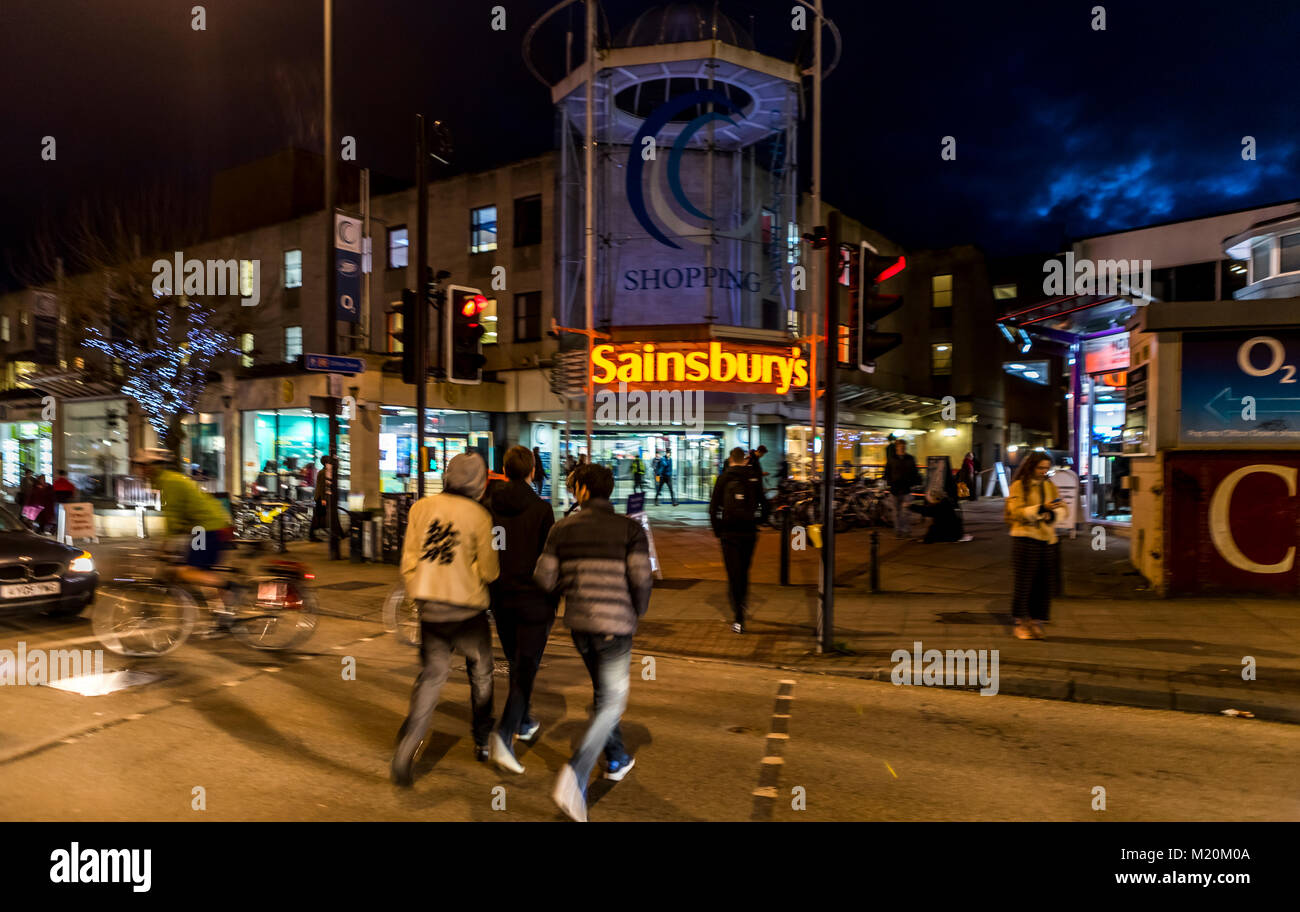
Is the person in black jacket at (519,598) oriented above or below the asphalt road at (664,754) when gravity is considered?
above

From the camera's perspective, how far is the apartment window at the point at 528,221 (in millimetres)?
25691

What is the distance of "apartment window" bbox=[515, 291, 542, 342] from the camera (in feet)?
84.2

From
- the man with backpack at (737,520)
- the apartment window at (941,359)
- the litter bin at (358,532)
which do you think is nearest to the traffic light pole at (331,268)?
the litter bin at (358,532)

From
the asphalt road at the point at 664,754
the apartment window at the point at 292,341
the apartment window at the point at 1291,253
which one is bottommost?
the asphalt road at the point at 664,754

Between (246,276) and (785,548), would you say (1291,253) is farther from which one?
(246,276)

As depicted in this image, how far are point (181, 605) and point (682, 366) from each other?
13.2 m

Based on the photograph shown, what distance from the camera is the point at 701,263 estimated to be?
71.2 feet

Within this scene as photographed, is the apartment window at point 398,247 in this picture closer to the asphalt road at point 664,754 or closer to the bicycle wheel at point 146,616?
the bicycle wheel at point 146,616

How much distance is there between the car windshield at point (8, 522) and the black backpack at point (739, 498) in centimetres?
759

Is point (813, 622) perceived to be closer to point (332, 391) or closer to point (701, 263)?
point (332, 391)

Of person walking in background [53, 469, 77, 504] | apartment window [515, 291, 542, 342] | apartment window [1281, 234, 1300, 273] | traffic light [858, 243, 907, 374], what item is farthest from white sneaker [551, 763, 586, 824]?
apartment window [515, 291, 542, 342]

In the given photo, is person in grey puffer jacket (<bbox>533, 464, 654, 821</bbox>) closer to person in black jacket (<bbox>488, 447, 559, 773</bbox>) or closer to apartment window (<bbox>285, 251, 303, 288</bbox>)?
person in black jacket (<bbox>488, 447, 559, 773</bbox>)

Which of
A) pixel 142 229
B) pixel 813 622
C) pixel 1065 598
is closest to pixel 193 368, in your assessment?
pixel 142 229
